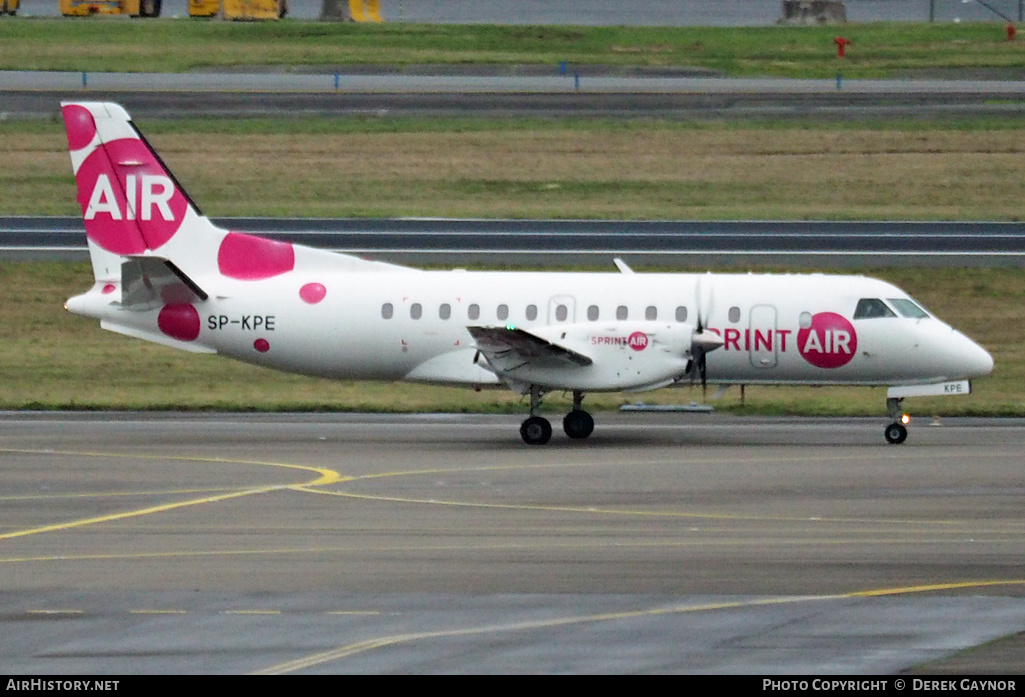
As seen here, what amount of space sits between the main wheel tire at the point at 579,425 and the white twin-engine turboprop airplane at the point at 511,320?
0.9 inches

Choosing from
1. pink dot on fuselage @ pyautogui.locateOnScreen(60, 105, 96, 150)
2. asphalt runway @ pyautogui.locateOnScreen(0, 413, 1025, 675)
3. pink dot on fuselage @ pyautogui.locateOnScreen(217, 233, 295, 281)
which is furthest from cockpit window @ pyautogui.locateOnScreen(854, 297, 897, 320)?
pink dot on fuselage @ pyautogui.locateOnScreen(60, 105, 96, 150)

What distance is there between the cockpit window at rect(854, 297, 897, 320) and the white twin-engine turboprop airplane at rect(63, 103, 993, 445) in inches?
0.9

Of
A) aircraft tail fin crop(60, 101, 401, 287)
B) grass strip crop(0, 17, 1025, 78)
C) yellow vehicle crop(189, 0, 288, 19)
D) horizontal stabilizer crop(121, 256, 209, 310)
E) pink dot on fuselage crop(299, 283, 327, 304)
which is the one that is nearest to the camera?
horizontal stabilizer crop(121, 256, 209, 310)

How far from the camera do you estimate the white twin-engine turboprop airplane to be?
25609 mm

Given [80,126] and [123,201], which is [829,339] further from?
[80,126]

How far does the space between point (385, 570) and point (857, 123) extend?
42291 mm

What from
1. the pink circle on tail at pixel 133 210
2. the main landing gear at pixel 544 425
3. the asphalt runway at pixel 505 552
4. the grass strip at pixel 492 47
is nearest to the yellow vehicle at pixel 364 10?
the grass strip at pixel 492 47

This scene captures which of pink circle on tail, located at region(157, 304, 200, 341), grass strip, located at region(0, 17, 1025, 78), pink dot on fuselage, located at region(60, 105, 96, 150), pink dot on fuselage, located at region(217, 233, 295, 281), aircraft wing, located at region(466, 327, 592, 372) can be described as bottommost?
aircraft wing, located at region(466, 327, 592, 372)

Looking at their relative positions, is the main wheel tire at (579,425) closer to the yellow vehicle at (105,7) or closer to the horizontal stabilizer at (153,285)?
the horizontal stabilizer at (153,285)

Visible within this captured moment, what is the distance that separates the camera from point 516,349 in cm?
2498

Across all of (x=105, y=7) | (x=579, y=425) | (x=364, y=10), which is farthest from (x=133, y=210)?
(x=364, y=10)

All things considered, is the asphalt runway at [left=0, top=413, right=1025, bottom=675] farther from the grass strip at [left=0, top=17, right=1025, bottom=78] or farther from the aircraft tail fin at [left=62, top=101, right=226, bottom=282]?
the grass strip at [left=0, top=17, right=1025, bottom=78]

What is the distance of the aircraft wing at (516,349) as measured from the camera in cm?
2455
